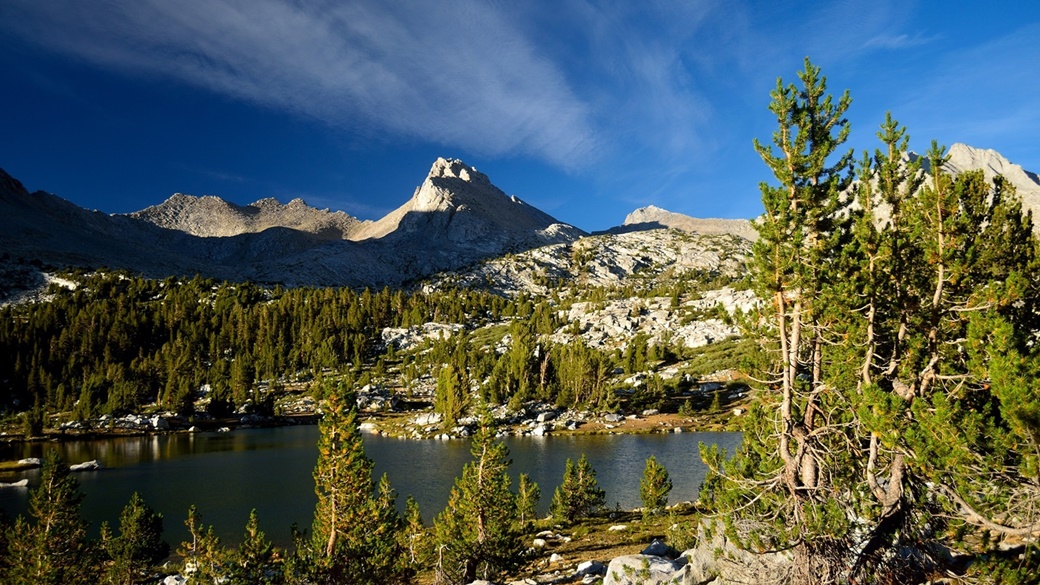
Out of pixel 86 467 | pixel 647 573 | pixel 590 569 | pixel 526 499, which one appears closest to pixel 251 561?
pixel 590 569

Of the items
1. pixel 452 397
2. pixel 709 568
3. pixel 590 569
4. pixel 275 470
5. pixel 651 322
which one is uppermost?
pixel 651 322

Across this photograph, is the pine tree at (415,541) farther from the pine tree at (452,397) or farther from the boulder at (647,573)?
the pine tree at (452,397)

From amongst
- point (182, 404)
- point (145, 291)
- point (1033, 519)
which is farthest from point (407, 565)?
point (145, 291)

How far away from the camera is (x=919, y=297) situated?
13.0 meters

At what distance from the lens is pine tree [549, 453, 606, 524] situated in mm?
35812

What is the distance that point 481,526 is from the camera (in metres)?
23.2

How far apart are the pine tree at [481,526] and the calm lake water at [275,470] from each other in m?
12.2

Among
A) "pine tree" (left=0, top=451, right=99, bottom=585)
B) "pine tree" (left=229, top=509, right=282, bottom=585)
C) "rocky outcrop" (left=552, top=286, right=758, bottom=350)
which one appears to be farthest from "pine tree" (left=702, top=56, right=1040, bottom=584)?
"rocky outcrop" (left=552, top=286, right=758, bottom=350)

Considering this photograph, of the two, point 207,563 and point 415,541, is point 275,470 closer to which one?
point 415,541

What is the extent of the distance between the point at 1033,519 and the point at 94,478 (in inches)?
2743

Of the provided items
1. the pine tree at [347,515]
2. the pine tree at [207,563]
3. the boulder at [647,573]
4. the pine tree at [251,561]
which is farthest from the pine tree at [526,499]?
the boulder at [647,573]

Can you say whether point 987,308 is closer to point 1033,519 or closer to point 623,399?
point 1033,519

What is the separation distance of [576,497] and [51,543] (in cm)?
2700

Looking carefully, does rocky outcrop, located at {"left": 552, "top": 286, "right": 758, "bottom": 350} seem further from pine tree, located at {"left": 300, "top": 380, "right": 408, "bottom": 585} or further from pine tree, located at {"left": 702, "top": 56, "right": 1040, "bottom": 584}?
pine tree, located at {"left": 702, "top": 56, "right": 1040, "bottom": 584}
